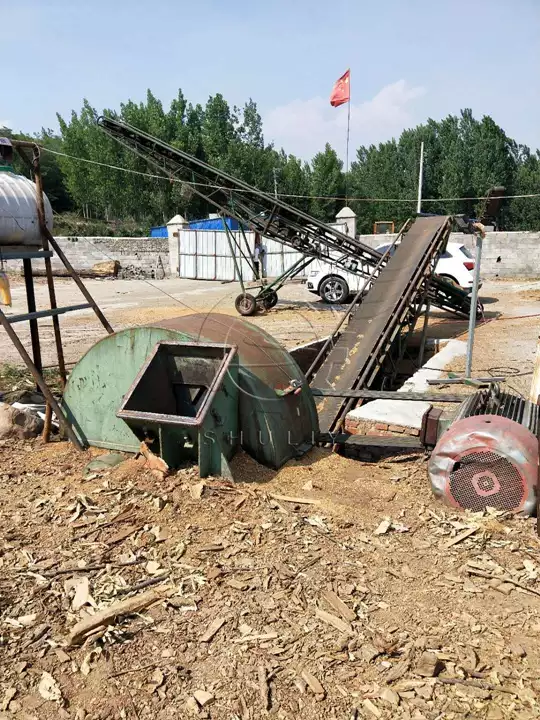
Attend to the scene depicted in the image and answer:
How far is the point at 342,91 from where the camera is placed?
26625 millimetres

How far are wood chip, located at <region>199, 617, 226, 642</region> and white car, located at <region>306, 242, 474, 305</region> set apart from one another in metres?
14.0

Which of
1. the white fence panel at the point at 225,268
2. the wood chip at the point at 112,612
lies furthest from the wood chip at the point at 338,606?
the white fence panel at the point at 225,268

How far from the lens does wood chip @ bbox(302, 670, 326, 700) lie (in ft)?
7.49

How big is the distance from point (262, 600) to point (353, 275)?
1479cm

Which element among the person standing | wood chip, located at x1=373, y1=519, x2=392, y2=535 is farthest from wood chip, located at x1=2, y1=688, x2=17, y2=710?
the person standing

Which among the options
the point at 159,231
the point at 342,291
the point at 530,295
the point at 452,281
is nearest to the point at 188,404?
the point at 452,281

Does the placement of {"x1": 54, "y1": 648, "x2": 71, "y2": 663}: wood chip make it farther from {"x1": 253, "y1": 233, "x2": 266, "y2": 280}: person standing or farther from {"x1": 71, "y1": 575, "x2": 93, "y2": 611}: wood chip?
{"x1": 253, "y1": 233, "x2": 266, "y2": 280}: person standing

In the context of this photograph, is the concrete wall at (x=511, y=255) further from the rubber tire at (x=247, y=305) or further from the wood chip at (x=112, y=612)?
the wood chip at (x=112, y=612)

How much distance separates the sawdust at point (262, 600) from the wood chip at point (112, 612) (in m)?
0.03

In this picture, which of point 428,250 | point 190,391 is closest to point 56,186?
point 428,250

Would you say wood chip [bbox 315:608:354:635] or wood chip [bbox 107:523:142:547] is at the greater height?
wood chip [bbox 315:608:354:635]

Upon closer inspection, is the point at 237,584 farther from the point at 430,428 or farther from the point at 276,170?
the point at 276,170

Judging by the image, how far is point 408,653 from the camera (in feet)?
8.13

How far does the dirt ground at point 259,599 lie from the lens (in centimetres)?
229
